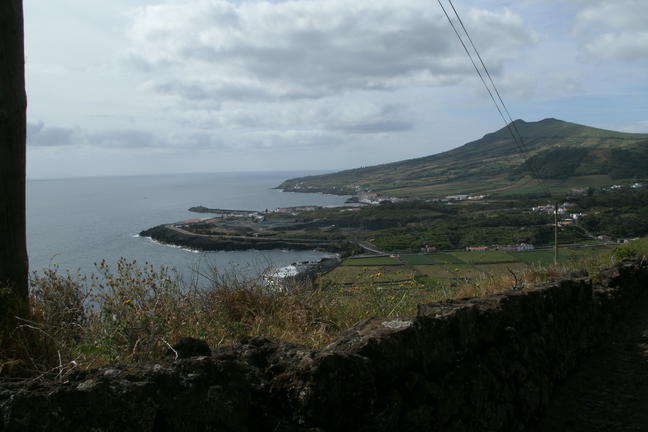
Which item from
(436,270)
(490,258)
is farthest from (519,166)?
(436,270)

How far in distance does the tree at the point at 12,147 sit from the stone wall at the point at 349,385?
1549 millimetres

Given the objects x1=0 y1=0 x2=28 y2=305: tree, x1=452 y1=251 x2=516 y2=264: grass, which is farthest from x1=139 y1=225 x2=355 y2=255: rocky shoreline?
x1=0 y1=0 x2=28 y2=305: tree

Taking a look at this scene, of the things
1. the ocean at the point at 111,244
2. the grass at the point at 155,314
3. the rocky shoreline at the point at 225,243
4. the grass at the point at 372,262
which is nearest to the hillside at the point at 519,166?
the rocky shoreline at the point at 225,243

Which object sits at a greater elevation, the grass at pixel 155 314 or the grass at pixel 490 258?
the grass at pixel 155 314

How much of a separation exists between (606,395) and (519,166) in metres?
104

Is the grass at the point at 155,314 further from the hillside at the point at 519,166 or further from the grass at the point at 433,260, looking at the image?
the hillside at the point at 519,166

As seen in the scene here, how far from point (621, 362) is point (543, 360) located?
2.00 meters

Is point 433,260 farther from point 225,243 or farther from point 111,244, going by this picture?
point 111,244

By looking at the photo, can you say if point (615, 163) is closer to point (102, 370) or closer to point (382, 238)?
point (382, 238)

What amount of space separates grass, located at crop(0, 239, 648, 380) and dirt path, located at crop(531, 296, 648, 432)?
181cm

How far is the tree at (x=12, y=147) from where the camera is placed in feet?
11.0

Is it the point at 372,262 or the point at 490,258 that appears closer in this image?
the point at 490,258

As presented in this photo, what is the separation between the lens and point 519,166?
102 meters

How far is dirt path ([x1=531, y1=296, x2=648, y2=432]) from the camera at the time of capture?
4422 mm
